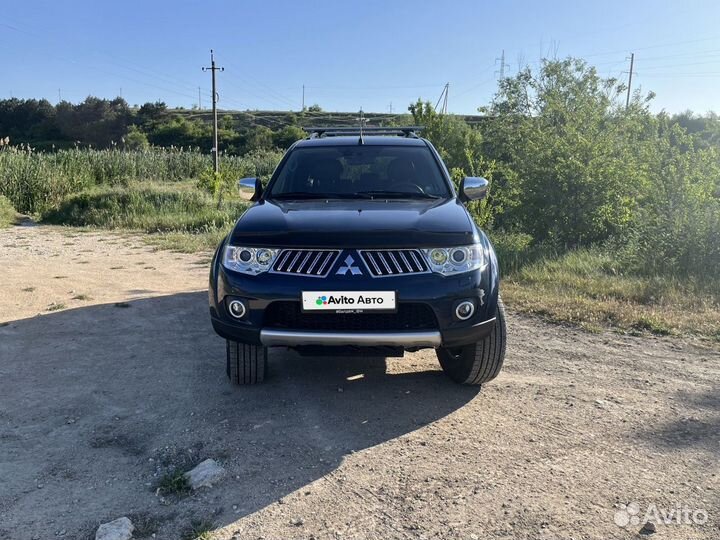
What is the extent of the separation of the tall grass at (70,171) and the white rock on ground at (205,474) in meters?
14.7

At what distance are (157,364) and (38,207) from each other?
13.7m

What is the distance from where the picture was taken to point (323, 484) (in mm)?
2514

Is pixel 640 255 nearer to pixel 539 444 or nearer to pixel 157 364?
pixel 539 444

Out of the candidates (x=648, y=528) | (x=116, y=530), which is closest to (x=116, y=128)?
(x=116, y=530)

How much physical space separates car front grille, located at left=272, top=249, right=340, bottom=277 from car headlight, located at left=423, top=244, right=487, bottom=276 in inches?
20.5

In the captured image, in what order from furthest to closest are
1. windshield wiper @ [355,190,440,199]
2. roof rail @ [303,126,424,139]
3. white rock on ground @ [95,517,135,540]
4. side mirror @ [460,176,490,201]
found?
roof rail @ [303,126,424,139], side mirror @ [460,176,490,201], windshield wiper @ [355,190,440,199], white rock on ground @ [95,517,135,540]

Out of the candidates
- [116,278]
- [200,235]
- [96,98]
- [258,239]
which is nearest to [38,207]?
[200,235]

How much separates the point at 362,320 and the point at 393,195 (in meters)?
1.23

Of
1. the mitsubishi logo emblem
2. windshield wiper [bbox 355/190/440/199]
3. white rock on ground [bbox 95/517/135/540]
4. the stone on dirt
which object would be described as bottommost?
white rock on ground [bbox 95/517/135/540]

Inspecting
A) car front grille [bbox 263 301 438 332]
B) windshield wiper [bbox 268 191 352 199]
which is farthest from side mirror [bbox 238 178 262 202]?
car front grille [bbox 263 301 438 332]

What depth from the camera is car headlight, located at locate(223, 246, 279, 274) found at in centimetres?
300

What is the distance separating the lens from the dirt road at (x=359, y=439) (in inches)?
89.4

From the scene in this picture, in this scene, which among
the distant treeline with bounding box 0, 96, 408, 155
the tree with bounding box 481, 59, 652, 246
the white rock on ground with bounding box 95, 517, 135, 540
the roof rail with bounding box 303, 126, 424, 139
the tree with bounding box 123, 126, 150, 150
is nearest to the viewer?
the white rock on ground with bounding box 95, 517, 135, 540

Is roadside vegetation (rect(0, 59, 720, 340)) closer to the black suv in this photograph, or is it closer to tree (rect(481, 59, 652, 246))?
tree (rect(481, 59, 652, 246))
